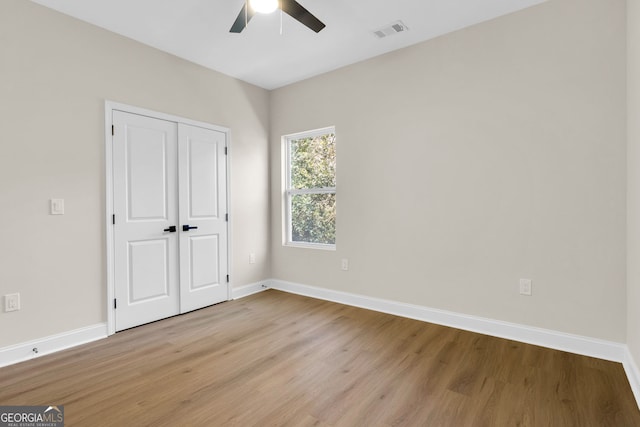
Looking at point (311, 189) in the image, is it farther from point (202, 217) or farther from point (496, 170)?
point (496, 170)

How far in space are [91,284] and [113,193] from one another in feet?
2.79

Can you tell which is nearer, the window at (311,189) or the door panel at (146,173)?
the door panel at (146,173)

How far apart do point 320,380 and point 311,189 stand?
2.53 m

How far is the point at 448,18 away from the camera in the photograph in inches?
110

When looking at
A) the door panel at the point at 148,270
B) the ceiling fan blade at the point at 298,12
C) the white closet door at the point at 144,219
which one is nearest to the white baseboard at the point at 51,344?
the white closet door at the point at 144,219

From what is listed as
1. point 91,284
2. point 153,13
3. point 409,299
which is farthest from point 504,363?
point 153,13

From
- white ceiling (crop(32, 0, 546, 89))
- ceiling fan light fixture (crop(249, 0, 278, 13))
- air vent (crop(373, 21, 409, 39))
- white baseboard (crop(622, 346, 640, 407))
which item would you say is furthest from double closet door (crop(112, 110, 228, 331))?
white baseboard (crop(622, 346, 640, 407))

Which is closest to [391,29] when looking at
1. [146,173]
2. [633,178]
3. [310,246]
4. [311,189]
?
[311,189]

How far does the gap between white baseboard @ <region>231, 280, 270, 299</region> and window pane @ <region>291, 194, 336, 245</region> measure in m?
0.75

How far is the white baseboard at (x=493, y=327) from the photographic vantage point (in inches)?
94.2

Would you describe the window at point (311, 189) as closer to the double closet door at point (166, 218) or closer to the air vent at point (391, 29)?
the double closet door at point (166, 218)

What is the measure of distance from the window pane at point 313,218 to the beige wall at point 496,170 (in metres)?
0.21

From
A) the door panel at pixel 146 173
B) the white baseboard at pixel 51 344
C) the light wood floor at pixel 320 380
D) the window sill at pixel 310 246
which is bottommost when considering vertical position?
the light wood floor at pixel 320 380

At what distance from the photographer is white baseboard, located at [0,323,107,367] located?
238 cm
